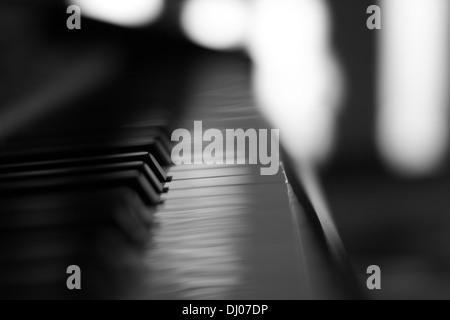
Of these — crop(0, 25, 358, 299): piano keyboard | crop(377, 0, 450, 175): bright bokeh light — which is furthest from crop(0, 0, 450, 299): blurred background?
crop(0, 25, 358, 299): piano keyboard

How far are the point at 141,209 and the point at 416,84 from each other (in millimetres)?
2534

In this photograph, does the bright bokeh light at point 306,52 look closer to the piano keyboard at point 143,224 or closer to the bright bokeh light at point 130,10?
the bright bokeh light at point 130,10

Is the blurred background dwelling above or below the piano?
above

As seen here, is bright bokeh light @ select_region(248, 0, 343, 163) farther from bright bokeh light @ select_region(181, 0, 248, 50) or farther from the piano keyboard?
the piano keyboard

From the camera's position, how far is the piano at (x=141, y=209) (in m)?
0.41

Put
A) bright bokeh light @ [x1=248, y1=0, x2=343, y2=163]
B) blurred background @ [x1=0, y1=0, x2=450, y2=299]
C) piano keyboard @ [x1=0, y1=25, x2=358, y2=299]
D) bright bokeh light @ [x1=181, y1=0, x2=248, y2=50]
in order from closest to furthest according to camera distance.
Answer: piano keyboard @ [x1=0, y1=25, x2=358, y2=299] → blurred background @ [x1=0, y1=0, x2=450, y2=299] → bright bokeh light @ [x1=181, y1=0, x2=248, y2=50] → bright bokeh light @ [x1=248, y1=0, x2=343, y2=163]

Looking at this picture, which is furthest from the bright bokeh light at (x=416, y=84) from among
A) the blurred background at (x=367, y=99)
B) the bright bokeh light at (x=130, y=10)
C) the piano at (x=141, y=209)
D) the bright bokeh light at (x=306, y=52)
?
the piano at (x=141, y=209)

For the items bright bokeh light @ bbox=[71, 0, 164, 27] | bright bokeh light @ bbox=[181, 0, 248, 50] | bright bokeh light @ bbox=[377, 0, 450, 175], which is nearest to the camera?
bright bokeh light @ bbox=[71, 0, 164, 27]

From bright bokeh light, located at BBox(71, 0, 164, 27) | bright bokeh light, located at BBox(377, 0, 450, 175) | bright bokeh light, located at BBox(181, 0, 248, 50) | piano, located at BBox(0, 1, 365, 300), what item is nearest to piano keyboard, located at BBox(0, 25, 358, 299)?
piano, located at BBox(0, 1, 365, 300)

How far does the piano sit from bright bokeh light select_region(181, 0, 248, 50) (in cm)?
163

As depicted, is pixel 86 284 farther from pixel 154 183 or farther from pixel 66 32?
pixel 66 32

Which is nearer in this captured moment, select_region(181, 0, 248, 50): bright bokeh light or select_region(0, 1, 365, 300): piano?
select_region(0, 1, 365, 300): piano

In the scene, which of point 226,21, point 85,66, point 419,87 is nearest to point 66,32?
point 85,66

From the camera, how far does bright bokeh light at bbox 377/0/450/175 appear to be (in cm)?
293
